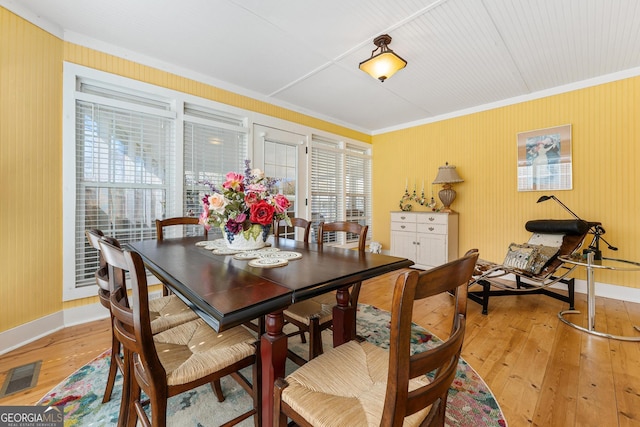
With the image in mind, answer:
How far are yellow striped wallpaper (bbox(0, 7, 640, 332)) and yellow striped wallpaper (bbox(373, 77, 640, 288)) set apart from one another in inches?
0.5

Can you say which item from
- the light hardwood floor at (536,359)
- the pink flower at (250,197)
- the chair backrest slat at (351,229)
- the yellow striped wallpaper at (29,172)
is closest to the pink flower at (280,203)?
the pink flower at (250,197)

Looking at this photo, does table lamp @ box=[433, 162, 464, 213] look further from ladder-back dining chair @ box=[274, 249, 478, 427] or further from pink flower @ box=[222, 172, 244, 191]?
ladder-back dining chair @ box=[274, 249, 478, 427]

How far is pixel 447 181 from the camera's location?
13.0 feet

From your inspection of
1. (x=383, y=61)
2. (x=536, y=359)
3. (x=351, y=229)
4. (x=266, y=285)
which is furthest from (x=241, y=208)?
(x=536, y=359)

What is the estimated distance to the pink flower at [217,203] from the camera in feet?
5.14

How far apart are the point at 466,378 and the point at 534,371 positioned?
0.48 meters

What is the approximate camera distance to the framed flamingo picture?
10.8ft

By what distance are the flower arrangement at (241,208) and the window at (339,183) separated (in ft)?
8.85

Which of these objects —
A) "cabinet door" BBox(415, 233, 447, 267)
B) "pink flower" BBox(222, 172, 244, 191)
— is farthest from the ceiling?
"cabinet door" BBox(415, 233, 447, 267)

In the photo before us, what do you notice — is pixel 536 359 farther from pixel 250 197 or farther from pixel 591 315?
pixel 250 197

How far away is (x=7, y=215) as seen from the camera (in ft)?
6.59

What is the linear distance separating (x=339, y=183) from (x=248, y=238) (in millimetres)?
3302

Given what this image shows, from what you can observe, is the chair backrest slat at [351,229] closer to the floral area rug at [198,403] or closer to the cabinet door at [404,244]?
the floral area rug at [198,403]

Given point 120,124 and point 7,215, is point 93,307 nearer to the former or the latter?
point 7,215
